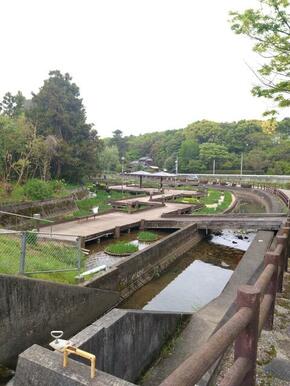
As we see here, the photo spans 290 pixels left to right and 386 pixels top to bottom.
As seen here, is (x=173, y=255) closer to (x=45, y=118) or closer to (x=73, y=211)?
(x=73, y=211)

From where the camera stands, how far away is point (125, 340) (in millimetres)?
4871

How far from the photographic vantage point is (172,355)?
573 centimetres

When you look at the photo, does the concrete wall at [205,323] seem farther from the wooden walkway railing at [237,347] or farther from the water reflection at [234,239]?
the water reflection at [234,239]

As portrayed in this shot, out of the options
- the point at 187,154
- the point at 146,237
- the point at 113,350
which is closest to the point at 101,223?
the point at 146,237

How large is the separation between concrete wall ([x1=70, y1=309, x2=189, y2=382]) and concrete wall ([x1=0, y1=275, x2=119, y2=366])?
2.07 metres

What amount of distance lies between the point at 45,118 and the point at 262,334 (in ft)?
106

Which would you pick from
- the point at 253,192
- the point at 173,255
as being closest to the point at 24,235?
the point at 173,255

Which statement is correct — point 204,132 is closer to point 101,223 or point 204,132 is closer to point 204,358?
point 101,223

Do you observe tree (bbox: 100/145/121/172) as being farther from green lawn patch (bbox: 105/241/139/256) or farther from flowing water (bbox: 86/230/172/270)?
green lawn patch (bbox: 105/241/139/256)

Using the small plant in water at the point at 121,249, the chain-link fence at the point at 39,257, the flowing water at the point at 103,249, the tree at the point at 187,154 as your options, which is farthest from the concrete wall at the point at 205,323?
the tree at the point at 187,154

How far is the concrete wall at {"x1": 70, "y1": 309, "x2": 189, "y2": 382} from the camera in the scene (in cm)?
421

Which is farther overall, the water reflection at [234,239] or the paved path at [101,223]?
the water reflection at [234,239]

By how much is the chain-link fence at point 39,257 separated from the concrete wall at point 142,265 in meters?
0.85

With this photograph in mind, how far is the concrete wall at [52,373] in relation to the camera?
1961 millimetres
